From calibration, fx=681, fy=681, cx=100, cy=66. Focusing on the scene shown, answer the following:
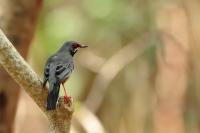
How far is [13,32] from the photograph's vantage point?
6469 millimetres

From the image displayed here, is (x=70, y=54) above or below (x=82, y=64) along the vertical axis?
below

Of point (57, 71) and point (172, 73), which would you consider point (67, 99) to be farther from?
point (172, 73)

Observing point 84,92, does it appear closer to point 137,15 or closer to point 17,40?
point 137,15

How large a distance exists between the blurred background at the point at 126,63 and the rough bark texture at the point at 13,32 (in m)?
2.23

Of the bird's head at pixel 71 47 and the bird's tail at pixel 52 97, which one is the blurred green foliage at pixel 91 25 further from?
the bird's tail at pixel 52 97

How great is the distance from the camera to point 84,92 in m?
11.7

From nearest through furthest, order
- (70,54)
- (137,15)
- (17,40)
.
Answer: (70,54) < (17,40) < (137,15)

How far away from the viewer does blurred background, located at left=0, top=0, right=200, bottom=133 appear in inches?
387

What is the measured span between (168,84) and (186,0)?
129cm

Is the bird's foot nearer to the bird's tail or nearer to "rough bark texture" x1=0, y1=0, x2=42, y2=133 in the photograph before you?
the bird's tail

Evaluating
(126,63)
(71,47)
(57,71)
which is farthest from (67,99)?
(126,63)

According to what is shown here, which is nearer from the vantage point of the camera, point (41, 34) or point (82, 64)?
point (41, 34)

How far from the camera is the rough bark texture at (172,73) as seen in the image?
977 centimetres

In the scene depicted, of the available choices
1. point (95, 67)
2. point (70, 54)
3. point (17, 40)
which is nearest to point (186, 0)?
point (95, 67)
